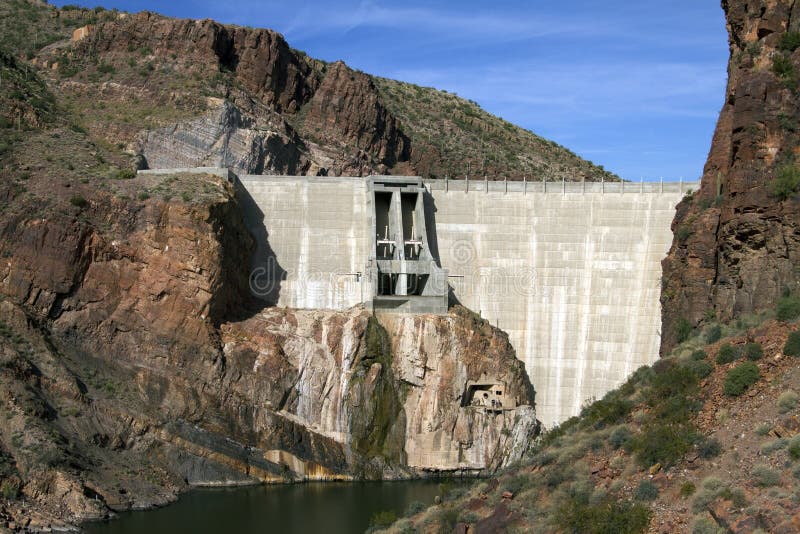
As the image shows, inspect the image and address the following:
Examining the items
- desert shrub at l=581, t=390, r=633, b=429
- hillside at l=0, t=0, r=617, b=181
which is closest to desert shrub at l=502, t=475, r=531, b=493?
desert shrub at l=581, t=390, r=633, b=429

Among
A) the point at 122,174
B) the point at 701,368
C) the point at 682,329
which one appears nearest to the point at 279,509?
the point at 682,329

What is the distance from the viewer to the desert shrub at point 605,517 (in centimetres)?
2797

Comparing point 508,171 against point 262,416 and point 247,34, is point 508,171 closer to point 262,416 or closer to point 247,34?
point 247,34

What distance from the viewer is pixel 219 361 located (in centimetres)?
5656

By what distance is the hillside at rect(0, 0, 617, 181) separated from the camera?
78.4 meters

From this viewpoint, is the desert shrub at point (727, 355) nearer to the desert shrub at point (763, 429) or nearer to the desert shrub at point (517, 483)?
the desert shrub at point (763, 429)

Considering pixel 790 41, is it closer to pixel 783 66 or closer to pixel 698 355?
pixel 783 66

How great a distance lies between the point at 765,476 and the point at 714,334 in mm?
12395

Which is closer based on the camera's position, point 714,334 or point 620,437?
point 620,437

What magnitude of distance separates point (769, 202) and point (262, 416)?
94.9ft

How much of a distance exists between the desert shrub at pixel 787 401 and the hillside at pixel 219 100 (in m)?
51.5

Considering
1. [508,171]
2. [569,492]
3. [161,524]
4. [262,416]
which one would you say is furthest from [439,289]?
[508,171]

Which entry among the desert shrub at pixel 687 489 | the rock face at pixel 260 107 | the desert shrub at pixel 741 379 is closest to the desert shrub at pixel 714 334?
the desert shrub at pixel 741 379

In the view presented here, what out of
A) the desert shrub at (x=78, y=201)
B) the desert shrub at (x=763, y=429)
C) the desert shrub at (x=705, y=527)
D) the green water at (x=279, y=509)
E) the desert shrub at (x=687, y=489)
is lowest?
the green water at (x=279, y=509)
